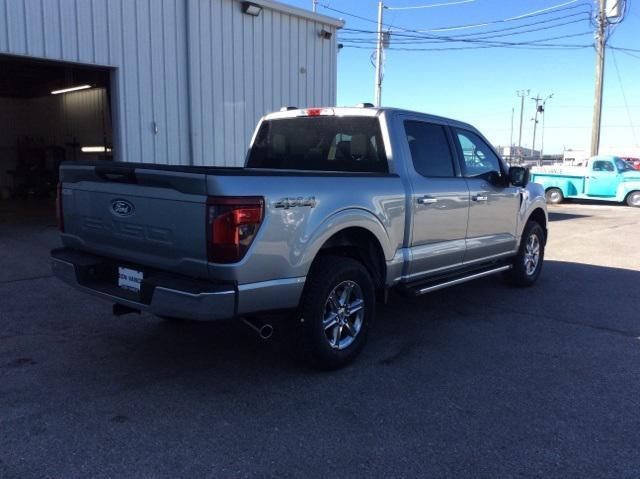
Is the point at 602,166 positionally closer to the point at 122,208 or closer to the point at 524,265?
the point at 524,265

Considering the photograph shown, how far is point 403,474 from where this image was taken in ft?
9.62

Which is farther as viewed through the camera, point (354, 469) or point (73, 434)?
point (73, 434)

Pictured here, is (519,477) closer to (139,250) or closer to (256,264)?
(256,264)

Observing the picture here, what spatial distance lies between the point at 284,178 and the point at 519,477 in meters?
2.21

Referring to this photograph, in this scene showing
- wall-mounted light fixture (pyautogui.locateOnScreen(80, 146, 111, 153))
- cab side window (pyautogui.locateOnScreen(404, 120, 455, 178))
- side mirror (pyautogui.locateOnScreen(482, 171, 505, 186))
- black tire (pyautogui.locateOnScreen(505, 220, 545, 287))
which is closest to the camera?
cab side window (pyautogui.locateOnScreen(404, 120, 455, 178))

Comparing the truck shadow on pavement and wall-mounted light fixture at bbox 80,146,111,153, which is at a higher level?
wall-mounted light fixture at bbox 80,146,111,153

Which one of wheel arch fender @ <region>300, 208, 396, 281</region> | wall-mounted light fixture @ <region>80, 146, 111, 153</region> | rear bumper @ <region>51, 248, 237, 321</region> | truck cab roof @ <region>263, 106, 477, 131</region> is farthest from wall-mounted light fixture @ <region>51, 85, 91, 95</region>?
wheel arch fender @ <region>300, 208, 396, 281</region>

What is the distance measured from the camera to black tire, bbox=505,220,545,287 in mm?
6988

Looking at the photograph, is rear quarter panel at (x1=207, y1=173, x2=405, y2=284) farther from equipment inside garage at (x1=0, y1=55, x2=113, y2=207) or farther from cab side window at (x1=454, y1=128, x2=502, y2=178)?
equipment inside garage at (x1=0, y1=55, x2=113, y2=207)

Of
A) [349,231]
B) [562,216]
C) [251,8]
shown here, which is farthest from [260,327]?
[562,216]

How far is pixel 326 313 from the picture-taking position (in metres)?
4.23

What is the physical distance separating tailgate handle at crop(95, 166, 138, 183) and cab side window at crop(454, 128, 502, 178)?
3.39 m

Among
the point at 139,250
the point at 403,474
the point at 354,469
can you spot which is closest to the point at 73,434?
the point at 139,250

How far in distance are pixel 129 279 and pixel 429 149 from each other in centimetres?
300
